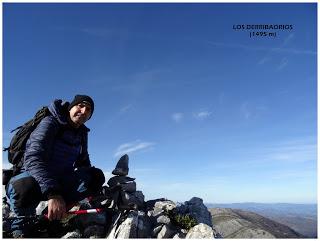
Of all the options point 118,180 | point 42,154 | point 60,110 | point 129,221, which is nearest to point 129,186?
point 118,180

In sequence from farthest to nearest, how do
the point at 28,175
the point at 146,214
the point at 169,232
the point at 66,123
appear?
the point at 146,214 → the point at 169,232 → the point at 66,123 → the point at 28,175

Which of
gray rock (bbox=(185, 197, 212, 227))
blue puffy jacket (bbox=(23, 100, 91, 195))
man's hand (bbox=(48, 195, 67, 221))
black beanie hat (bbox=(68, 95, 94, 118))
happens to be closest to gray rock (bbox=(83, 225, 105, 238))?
blue puffy jacket (bbox=(23, 100, 91, 195))

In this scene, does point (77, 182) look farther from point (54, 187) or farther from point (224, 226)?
point (224, 226)

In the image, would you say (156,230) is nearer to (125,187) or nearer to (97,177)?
(125,187)

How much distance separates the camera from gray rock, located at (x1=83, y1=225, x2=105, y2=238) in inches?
475

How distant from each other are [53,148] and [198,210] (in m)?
9.09

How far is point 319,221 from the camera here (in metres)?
8.98

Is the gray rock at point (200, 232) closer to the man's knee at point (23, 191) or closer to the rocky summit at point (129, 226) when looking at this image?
the rocky summit at point (129, 226)

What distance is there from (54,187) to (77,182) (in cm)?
246

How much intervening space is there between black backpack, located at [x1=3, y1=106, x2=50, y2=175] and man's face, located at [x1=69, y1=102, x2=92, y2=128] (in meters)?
0.76

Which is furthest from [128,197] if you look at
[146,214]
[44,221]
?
[44,221]

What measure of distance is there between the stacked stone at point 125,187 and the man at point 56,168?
3094 mm

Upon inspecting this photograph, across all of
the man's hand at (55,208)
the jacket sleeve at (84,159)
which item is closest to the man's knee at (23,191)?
the man's hand at (55,208)

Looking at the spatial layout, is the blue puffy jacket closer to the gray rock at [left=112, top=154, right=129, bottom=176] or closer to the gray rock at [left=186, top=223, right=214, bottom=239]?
the gray rock at [left=112, top=154, right=129, bottom=176]
